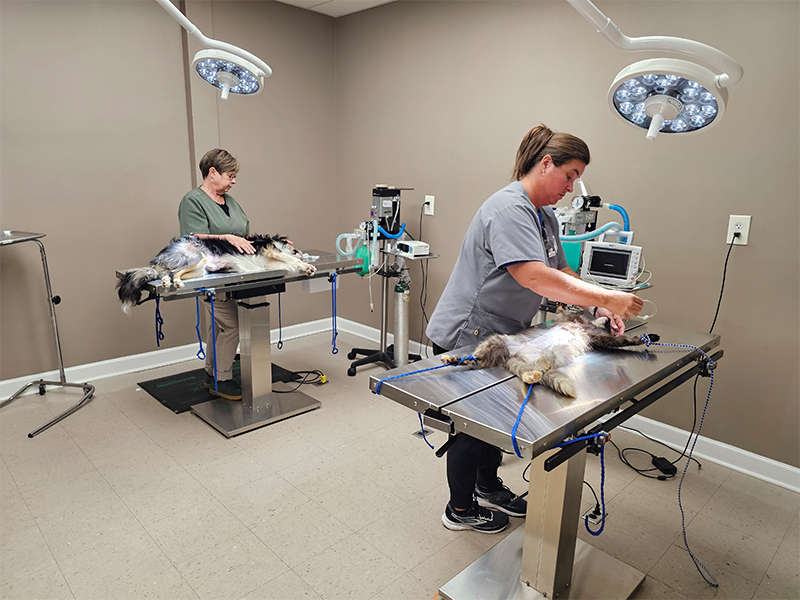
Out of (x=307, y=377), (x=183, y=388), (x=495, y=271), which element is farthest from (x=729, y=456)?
(x=183, y=388)

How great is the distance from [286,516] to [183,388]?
1.55 m

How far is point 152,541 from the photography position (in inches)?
82.4

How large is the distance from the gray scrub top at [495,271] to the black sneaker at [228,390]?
1.76 metres

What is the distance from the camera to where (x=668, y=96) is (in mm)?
1539

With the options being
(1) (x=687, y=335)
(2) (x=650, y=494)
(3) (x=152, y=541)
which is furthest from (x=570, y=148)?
(3) (x=152, y=541)

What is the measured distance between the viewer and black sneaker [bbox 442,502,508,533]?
217cm

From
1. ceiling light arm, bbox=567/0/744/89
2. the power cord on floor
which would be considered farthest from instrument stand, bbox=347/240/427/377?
ceiling light arm, bbox=567/0/744/89

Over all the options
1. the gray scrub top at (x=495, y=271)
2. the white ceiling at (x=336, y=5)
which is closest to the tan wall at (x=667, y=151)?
the white ceiling at (x=336, y=5)

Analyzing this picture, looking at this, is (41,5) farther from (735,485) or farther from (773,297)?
(735,485)

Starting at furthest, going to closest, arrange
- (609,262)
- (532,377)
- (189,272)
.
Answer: (189,272)
(609,262)
(532,377)

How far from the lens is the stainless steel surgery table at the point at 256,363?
9.48 ft

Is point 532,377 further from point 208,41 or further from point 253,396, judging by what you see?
point 253,396

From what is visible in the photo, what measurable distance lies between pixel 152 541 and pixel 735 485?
2.59 metres

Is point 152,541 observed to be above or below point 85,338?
below
